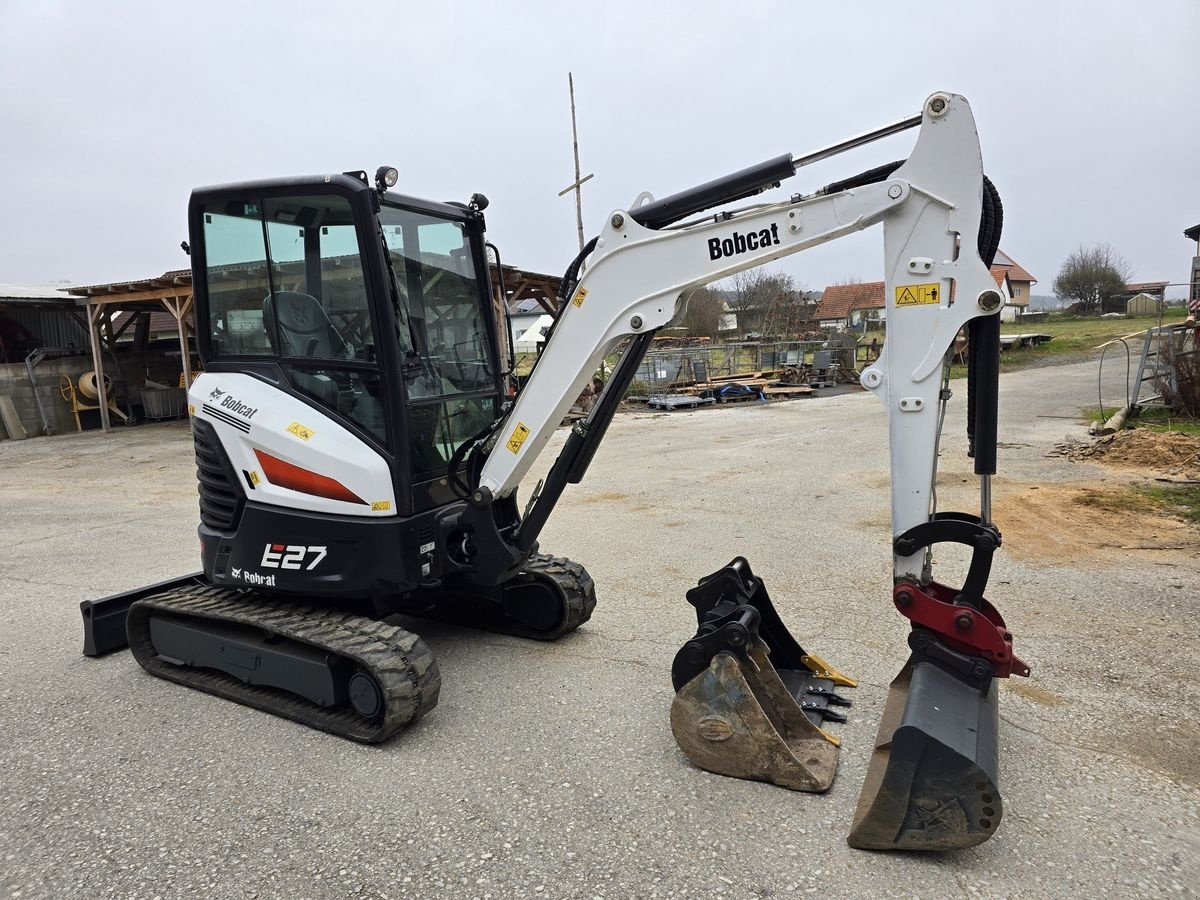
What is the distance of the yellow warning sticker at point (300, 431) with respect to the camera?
13.7 feet

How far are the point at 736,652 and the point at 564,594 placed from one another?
174 centimetres

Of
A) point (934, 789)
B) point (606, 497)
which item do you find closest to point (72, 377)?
point (606, 497)

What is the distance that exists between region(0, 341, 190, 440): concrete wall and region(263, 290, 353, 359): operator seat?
1982 cm

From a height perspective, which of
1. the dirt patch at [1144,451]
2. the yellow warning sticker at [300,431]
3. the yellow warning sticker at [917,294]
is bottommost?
the dirt patch at [1144,451]

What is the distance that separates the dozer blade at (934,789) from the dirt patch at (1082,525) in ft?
13.7

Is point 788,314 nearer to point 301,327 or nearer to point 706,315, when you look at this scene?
point 706,315

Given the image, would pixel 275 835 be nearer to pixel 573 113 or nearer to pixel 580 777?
→ pixel 580 777

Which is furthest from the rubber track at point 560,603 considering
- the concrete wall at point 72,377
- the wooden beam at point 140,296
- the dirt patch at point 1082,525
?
the concrete wall at point 72,377

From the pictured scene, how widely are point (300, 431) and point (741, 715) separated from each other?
2.61m

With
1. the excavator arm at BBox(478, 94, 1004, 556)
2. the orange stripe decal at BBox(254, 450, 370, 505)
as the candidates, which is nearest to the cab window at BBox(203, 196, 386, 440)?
the orange stripe decal at BBox(254, 450, 370, 505)

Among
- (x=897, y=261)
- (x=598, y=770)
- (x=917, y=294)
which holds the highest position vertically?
(x=897, y=261)

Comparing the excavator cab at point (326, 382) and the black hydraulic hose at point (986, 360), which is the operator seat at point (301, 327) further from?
the black hydraulic hose at point (986, 360)

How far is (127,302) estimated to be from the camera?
19828 mm

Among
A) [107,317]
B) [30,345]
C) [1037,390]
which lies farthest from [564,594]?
[30,345]
